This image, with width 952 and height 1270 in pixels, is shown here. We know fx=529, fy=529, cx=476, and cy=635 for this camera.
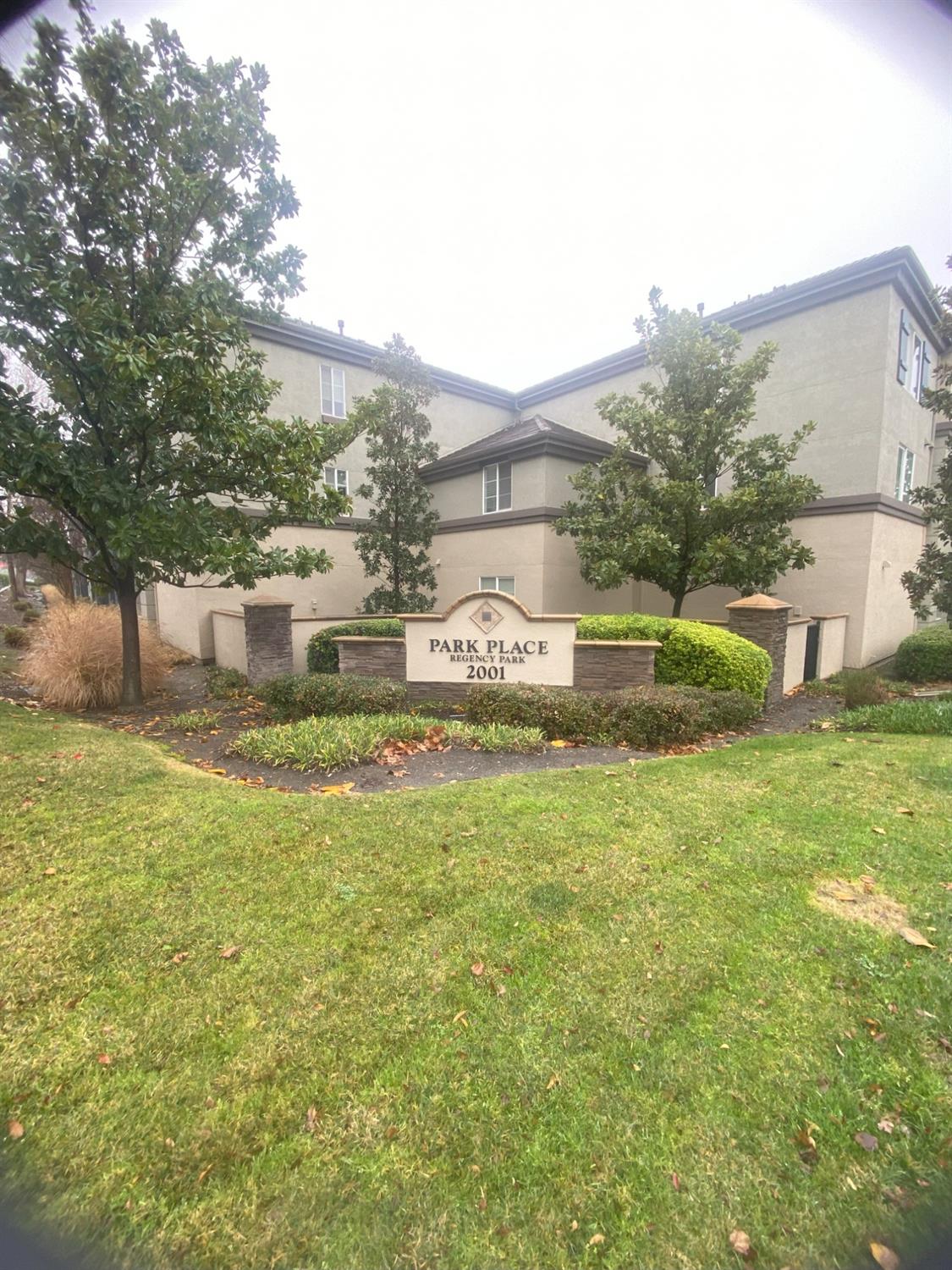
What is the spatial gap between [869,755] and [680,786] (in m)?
2.77

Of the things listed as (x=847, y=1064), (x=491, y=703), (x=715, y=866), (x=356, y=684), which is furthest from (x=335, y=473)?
(x=847, y=1064)

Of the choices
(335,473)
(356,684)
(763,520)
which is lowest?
(356,684)

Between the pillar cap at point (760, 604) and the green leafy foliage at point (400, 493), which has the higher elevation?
the green leafy foliage at point (400, 493)

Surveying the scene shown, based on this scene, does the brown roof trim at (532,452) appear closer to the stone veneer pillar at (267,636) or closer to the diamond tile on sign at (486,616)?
the diamond tile on sign at (486,616)

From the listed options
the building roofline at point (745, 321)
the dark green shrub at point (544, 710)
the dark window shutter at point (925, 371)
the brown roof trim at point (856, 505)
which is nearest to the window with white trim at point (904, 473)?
the brown roof trim at point (856, 505)

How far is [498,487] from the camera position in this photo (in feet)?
50.3

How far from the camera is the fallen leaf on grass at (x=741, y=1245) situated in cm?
154

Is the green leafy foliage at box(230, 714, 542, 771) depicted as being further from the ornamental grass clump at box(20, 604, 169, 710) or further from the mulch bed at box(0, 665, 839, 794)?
the ornamental grass clump at box(20, 604, 169, 710)

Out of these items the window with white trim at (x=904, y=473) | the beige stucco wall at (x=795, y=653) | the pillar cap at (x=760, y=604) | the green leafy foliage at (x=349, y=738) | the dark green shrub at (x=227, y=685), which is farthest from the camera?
the window with white trim at (x=904, y=473)

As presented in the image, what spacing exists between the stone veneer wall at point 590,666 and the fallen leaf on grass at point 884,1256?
6684 millimetres

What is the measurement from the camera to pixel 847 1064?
2158mm

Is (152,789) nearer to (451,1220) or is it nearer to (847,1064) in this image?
(451,1220)

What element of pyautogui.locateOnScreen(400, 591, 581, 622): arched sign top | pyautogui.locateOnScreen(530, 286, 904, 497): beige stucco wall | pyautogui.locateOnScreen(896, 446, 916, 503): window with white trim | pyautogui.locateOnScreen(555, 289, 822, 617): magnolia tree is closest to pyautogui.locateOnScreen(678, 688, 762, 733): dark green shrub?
pyautogui.locateOnScreen(400, 591, 581, 622): arched sign top

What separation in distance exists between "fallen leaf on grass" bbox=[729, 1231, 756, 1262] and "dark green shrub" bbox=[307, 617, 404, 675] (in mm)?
10183
